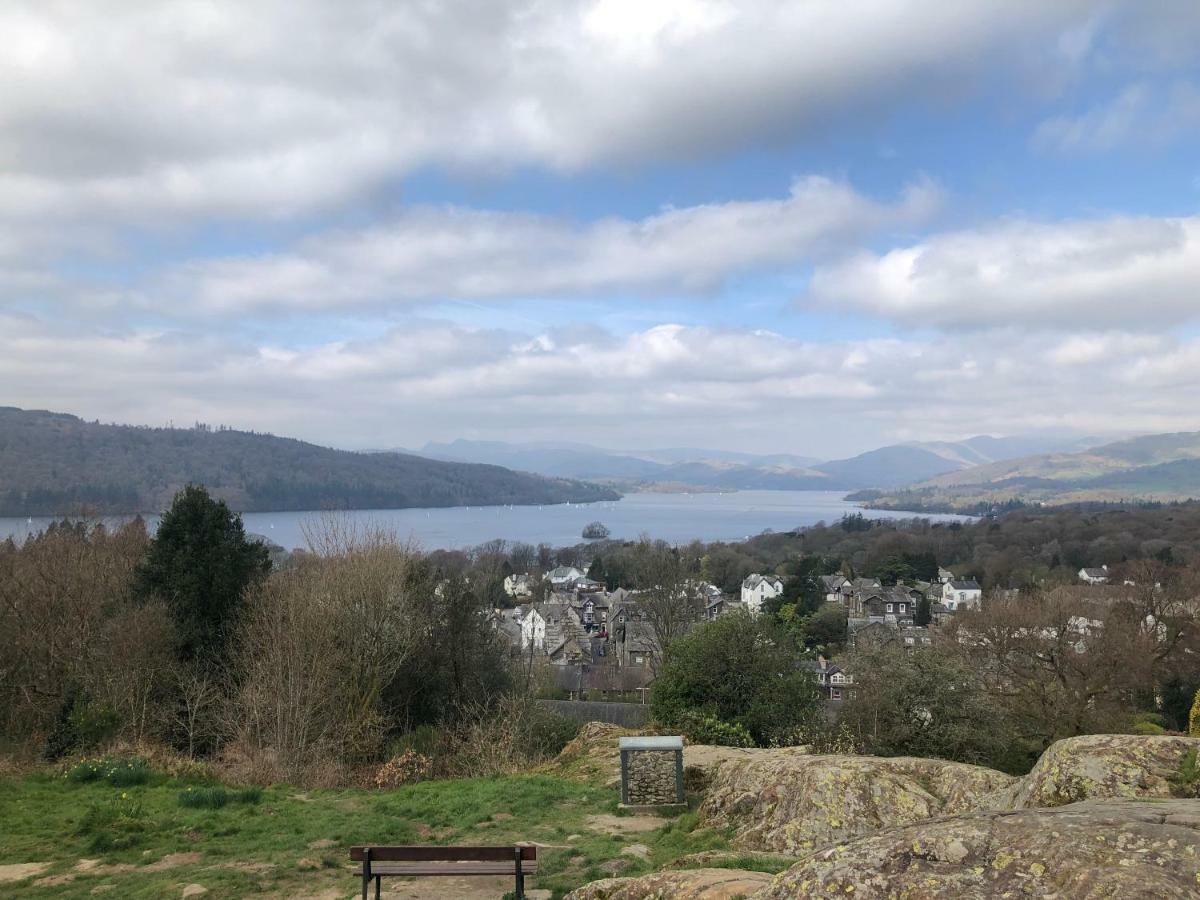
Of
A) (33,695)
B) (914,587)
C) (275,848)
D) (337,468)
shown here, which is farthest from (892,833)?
(337,468)

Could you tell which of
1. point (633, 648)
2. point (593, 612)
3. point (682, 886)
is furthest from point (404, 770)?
point (593, 612)

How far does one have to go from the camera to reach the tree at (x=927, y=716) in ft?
45.2

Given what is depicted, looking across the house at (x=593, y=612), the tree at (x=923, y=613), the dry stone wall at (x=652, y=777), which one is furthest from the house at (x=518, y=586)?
the dry stone wall at (x=652, y=777)

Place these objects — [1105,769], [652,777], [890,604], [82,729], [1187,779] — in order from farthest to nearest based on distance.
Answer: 1. [890,604]
2. [82,729]
3. [652,777]
4. [1105,769]
5. [1187,779]

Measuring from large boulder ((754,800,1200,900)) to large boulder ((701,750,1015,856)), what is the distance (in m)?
4.14

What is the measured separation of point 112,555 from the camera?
89.9 ft

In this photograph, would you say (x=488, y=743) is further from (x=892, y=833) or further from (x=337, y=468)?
(x=337, y=468)

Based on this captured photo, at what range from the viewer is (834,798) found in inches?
341

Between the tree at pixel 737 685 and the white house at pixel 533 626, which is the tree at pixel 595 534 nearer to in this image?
the white house at pixel 533 626

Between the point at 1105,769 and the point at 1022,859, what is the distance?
154 inches

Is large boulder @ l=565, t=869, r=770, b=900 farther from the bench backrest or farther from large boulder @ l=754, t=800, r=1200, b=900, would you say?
the bench backrest

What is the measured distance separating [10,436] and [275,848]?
519 feet

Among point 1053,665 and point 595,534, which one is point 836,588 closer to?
point 1053,665

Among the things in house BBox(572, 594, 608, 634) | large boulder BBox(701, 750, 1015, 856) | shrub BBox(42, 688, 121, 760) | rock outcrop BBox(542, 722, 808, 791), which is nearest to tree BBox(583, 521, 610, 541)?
house BBox(572, 594, 608, 634)
